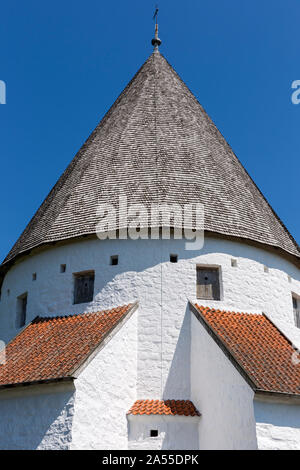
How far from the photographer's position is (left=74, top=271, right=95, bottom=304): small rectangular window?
14.4 m

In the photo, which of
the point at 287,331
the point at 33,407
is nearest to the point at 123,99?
the point at 287,331

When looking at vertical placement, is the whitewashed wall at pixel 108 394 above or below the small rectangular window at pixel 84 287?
below

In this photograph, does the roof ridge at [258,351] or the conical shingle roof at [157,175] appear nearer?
the roof ridge at [258,351]

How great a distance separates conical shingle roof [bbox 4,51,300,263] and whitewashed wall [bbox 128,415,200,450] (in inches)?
196

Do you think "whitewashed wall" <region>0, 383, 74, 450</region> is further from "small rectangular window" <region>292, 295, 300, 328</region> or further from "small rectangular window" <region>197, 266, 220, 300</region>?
"small rectangular window" <region>292, 295, 300, 328</region>

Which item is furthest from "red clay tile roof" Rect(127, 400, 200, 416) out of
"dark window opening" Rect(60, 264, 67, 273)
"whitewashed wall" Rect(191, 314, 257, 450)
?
"dark window opening" Rect(60, 264, 67, 273)

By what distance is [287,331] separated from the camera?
14.7m

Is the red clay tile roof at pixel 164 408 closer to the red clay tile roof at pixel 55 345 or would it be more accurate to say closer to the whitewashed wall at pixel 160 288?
the whitewashed wall at pixel 160 288

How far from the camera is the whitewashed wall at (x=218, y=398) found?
1106cm

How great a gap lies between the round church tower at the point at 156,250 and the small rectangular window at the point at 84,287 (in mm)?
29

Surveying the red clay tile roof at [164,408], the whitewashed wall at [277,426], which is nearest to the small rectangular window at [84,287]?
the red clay tile roof at [164,408]

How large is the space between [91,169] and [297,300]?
7.43 meters

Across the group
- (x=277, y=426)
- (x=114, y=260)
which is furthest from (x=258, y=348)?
(x=114, y=260)

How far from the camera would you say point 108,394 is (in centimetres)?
1212
